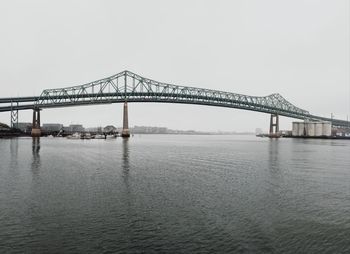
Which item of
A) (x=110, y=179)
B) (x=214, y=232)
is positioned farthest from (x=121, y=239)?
(x=110, y=179)

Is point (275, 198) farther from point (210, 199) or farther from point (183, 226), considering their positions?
point (183, 226)

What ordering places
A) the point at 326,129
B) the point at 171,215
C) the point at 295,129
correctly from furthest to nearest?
the point at 295,129, the point at 326,129, the point at 171,215

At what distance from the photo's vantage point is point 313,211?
1404cm

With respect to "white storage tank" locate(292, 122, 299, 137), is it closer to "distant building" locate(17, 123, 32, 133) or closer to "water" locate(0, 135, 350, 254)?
"distant building" locate(17, 123, 32, 133)

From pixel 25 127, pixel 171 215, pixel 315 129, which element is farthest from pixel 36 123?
pixel 315 129

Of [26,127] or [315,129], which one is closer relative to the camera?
[315,129]

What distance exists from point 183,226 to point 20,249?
18.5ft

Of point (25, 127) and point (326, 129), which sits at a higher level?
point (326, 129)

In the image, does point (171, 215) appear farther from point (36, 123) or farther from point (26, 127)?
point (26, 127)

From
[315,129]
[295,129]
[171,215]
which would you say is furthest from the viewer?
[295,129]

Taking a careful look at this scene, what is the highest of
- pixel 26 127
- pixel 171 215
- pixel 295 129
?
pixel 295 129

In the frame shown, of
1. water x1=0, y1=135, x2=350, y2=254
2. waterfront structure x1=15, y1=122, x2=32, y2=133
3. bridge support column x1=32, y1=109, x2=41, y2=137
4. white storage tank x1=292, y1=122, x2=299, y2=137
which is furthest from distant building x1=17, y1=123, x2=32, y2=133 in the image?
white storage tank x1=292, y1=122, x2=299, y2=137

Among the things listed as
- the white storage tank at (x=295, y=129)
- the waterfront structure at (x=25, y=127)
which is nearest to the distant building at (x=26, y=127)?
the waterfront structure at (x=25, y=127)

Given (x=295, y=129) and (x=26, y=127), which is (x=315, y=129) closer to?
(x=295, y=129)
